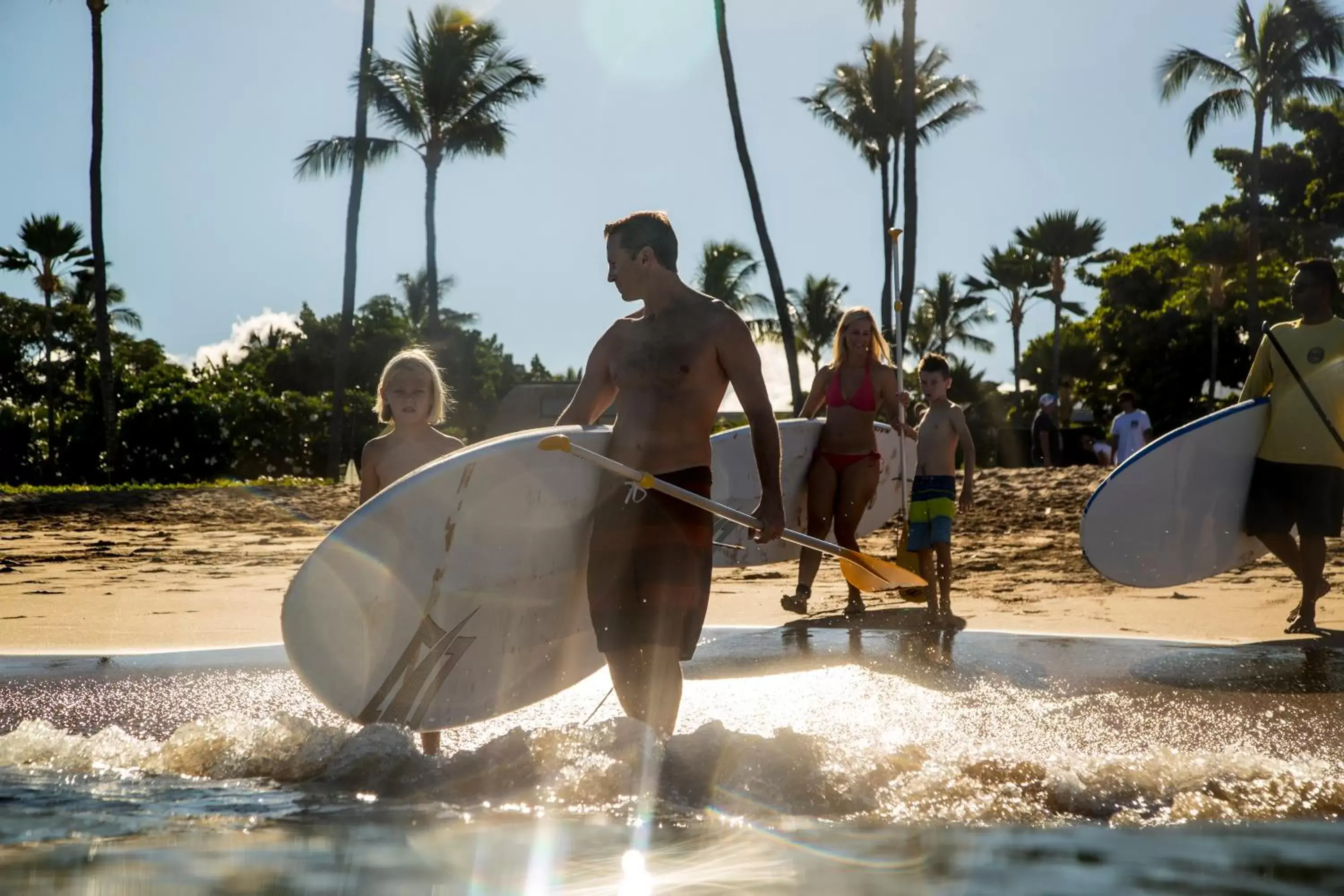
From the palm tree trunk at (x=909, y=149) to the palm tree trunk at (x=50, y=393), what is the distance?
1497 cm

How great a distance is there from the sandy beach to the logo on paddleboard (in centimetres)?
264

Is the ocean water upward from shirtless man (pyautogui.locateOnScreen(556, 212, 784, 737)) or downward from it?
downward

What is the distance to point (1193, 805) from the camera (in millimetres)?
3369

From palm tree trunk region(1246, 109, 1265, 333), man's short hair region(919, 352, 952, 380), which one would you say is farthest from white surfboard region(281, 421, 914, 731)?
palm tree trunk region(1246, 109, 1265, 333)

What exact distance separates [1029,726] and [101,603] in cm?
581

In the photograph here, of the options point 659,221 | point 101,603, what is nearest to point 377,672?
point 659,221

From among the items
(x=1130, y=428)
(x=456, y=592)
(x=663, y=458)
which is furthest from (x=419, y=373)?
(x=1130, y=428)

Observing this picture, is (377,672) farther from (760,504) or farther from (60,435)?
(60,435)

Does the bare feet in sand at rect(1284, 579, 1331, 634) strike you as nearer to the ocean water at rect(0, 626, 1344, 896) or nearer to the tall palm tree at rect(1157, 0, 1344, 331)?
the ocean water at rect(0, 626, 1344, 896)

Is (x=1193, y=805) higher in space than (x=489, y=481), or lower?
lower

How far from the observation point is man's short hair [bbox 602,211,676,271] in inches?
156

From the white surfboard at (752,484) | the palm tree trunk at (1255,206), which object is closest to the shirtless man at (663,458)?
the white surfboard at (752,484)

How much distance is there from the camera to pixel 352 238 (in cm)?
2222

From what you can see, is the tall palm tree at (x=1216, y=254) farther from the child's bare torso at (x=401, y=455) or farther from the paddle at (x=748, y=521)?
the child's bare torso at (x=401, y=455)
